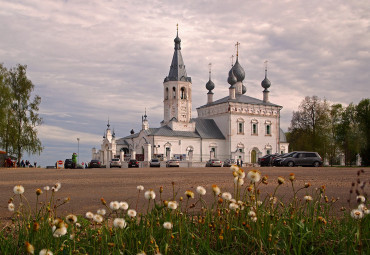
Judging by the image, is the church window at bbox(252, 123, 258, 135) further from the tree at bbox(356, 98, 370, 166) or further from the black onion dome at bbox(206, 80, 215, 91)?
the tree at bbox(356, 98, 370, 166)

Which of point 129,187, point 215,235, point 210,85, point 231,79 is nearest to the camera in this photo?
point 215,235

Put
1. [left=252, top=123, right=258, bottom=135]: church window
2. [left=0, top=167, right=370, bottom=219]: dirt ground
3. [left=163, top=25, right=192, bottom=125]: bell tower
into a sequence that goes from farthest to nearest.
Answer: [left=252, top=123, right=258, bottom=135]: church window, [left=163, top=25, right=192, bottom=125]: bell tower, [left=0, top=167, right=370, bottom=219]: dirt ground

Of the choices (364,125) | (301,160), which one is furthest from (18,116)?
(364,125)

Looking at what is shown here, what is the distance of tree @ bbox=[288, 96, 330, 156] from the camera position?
209 ft

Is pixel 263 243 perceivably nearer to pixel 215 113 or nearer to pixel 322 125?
pixel 322 125

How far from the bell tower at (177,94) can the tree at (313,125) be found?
18195 millimetres

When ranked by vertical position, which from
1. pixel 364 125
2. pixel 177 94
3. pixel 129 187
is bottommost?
pixel 129 187

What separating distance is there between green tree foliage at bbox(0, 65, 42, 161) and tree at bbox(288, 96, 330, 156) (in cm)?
3839

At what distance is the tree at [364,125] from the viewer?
58344 millimetres

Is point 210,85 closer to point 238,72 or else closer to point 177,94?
point 238,72

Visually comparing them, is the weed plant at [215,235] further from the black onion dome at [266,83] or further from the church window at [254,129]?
the black onion dome at [266,83]

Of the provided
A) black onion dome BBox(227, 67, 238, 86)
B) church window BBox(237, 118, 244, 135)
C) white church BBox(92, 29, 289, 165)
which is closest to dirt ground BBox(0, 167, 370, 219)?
white church BBox(92, 29, 289, 165)

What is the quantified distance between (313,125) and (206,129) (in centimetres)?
1766

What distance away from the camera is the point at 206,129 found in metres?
73.0
